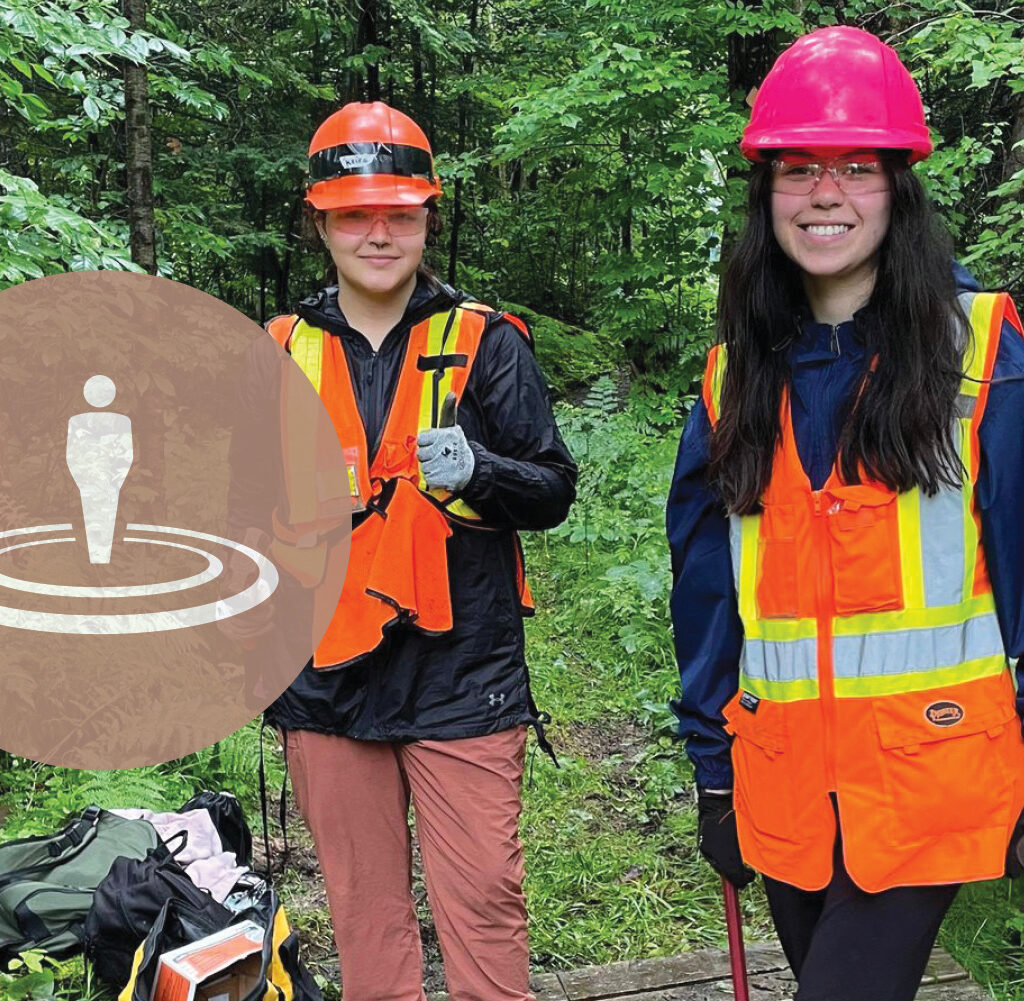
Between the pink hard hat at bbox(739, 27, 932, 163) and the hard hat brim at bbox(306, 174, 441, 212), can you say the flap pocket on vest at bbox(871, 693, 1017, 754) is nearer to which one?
the pink hard hat at bbox(739, 27, 932, 163)

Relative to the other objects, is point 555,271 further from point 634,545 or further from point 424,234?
point 424,234

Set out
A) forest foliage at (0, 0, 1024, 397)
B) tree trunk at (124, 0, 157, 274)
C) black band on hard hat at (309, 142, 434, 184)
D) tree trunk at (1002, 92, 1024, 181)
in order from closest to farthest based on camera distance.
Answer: black band on hard hat at (309, 142, 434, 184)
forest foliage at (0, 0, 1024, 397)
tree trunk at (1002, 92, 1024, 181)
tree trunk at (124, 0, 157, 274)

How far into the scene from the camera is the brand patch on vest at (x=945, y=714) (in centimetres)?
179

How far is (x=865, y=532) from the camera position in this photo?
1826mm

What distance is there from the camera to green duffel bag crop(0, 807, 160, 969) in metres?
3.31

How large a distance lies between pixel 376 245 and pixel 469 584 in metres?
0.85

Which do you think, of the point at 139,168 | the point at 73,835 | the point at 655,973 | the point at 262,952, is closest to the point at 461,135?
the point at 139,168

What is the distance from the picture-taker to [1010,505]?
178 centimetres

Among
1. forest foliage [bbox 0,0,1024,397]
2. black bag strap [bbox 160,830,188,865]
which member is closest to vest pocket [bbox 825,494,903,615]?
black bag strap [bbox 160,830,188,865]

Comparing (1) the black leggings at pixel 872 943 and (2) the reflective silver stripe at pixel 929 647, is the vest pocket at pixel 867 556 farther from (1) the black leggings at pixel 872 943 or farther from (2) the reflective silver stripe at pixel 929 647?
(1) the black leggings at pixel 872 943

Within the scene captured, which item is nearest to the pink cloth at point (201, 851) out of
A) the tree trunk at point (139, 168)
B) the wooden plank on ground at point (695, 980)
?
the wooden plank on ground at point (695, 980)

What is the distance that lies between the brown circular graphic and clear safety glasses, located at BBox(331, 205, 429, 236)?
0.35 m

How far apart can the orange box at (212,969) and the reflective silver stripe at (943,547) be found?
2054mm

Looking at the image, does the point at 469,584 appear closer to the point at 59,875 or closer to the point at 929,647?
the point at 929,647
